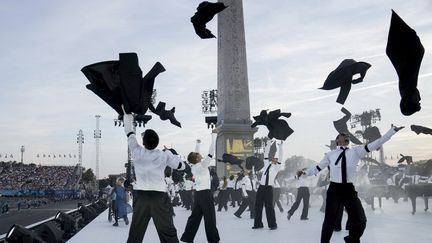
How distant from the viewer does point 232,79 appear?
3425 cm

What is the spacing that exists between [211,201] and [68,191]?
5921cm

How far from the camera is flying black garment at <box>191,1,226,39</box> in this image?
7.96m

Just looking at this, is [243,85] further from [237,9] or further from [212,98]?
[212,98]

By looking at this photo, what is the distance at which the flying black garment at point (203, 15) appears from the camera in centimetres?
796

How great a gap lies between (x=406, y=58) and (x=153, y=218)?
344cm

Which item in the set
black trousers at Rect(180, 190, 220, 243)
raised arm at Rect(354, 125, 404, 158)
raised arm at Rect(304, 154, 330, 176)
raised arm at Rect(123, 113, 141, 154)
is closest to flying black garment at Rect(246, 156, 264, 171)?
black trousers at Rect(180, 190, 220, 243)

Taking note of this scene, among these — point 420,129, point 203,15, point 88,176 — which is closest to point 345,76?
point 420,129

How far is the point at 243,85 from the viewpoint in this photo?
34.5 m

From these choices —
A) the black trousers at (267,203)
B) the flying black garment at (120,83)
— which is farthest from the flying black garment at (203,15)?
the black trousers at (267,203)

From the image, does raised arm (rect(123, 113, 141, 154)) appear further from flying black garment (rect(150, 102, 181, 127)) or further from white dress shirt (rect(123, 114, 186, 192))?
flying black garment (rect(150, 102, 181, 127))

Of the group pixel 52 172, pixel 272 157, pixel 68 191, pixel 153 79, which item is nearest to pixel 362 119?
pixel 68 191

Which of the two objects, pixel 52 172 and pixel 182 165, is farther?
pixel 52 172

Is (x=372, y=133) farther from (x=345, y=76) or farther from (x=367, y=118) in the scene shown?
(x=367, y=118)

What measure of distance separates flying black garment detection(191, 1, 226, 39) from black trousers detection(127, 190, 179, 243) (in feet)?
10.0
